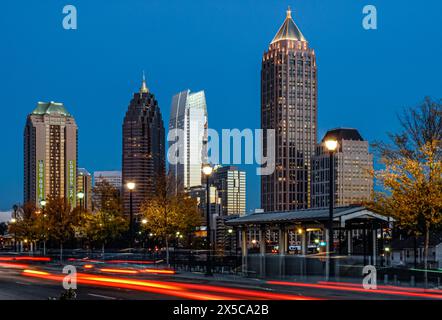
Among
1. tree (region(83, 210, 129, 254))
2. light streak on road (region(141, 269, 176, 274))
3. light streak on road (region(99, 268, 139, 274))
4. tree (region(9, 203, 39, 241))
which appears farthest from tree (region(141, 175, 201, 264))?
tree (region(9, 203, 39, 241))

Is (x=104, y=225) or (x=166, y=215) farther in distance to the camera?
(x=104, y=225)

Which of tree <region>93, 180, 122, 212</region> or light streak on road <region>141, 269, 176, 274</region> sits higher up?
tree <region>93, 180, 122, 212</region>

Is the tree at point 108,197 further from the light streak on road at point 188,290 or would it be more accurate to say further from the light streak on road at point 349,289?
the light streak on road at point 349,289

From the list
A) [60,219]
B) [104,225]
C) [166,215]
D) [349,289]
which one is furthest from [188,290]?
[60,219]

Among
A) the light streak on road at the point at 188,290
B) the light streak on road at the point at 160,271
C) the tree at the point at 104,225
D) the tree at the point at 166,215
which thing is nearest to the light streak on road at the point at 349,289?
the light streak on road at the point at 188,290

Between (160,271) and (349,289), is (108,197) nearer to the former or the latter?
(160,271)

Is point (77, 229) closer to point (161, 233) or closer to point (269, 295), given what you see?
point (161, 233)

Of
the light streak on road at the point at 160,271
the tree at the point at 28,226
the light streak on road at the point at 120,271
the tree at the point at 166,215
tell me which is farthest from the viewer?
the tree at the point at 28,226

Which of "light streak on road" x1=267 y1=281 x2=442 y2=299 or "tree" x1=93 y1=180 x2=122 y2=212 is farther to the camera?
"tree" x1=93 y1=180 x2=122 y2=212

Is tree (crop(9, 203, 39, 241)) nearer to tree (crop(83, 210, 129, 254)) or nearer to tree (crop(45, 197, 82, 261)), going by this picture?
tree (crop(45, 197, 82, 261))
